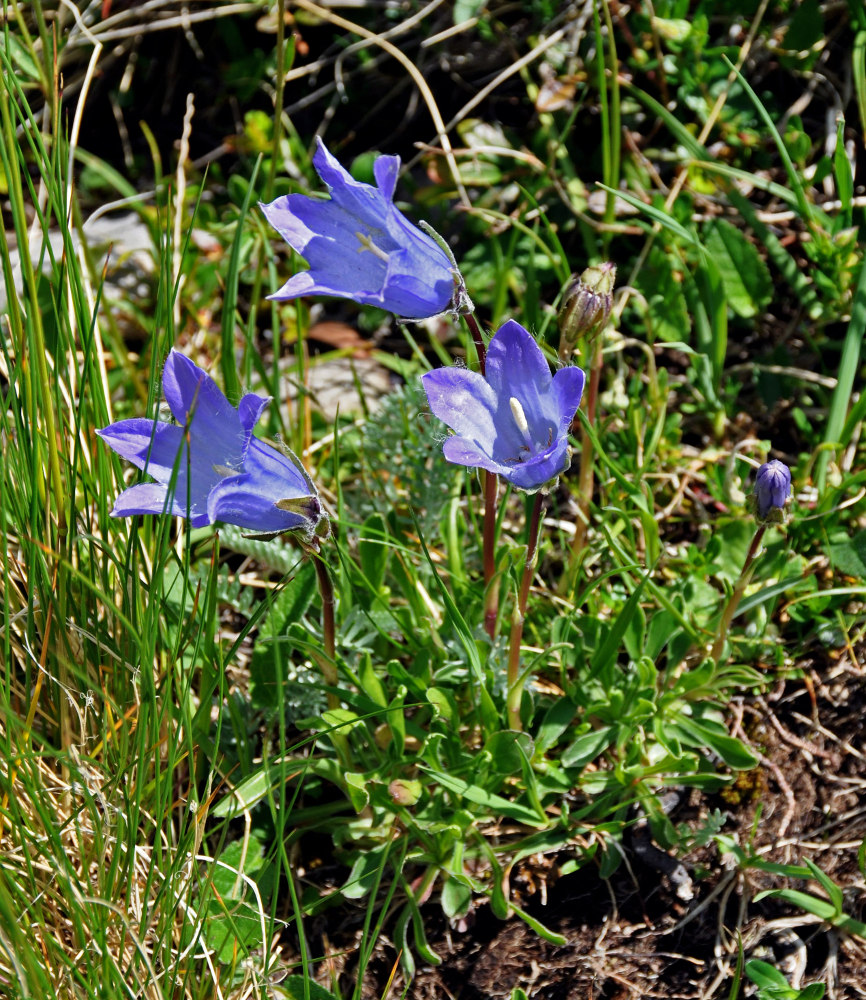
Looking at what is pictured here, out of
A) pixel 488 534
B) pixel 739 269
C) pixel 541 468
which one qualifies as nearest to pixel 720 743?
pixel 488 534

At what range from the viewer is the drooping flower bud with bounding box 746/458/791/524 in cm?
220

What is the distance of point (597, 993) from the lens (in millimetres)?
2340

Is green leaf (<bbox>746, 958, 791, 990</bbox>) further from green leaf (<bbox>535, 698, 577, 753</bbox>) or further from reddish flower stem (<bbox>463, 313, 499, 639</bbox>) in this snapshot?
reddish flower stem (<bbox>463, 313, 499, 639</bbox>)

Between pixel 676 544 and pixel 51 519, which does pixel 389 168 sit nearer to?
pixel 51 519

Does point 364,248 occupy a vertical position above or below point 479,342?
above

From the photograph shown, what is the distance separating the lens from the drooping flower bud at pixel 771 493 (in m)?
2.20

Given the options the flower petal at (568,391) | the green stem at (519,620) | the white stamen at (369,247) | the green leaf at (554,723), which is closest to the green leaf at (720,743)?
the green leaf at (554,723)

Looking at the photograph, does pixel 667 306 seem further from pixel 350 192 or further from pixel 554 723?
pixel 350 192

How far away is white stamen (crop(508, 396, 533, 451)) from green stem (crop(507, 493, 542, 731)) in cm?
13

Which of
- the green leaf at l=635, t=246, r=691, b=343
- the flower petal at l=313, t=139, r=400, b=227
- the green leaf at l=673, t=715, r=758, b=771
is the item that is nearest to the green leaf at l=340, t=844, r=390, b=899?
the green leaf at l=673, t=715, r=758, b=771

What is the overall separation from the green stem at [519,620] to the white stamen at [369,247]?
0.59 meters

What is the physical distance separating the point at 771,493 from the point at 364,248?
1.01 meters

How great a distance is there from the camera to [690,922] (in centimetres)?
245

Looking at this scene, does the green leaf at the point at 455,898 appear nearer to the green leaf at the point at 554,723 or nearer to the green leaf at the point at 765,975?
the green leaf at the point at 554,723
